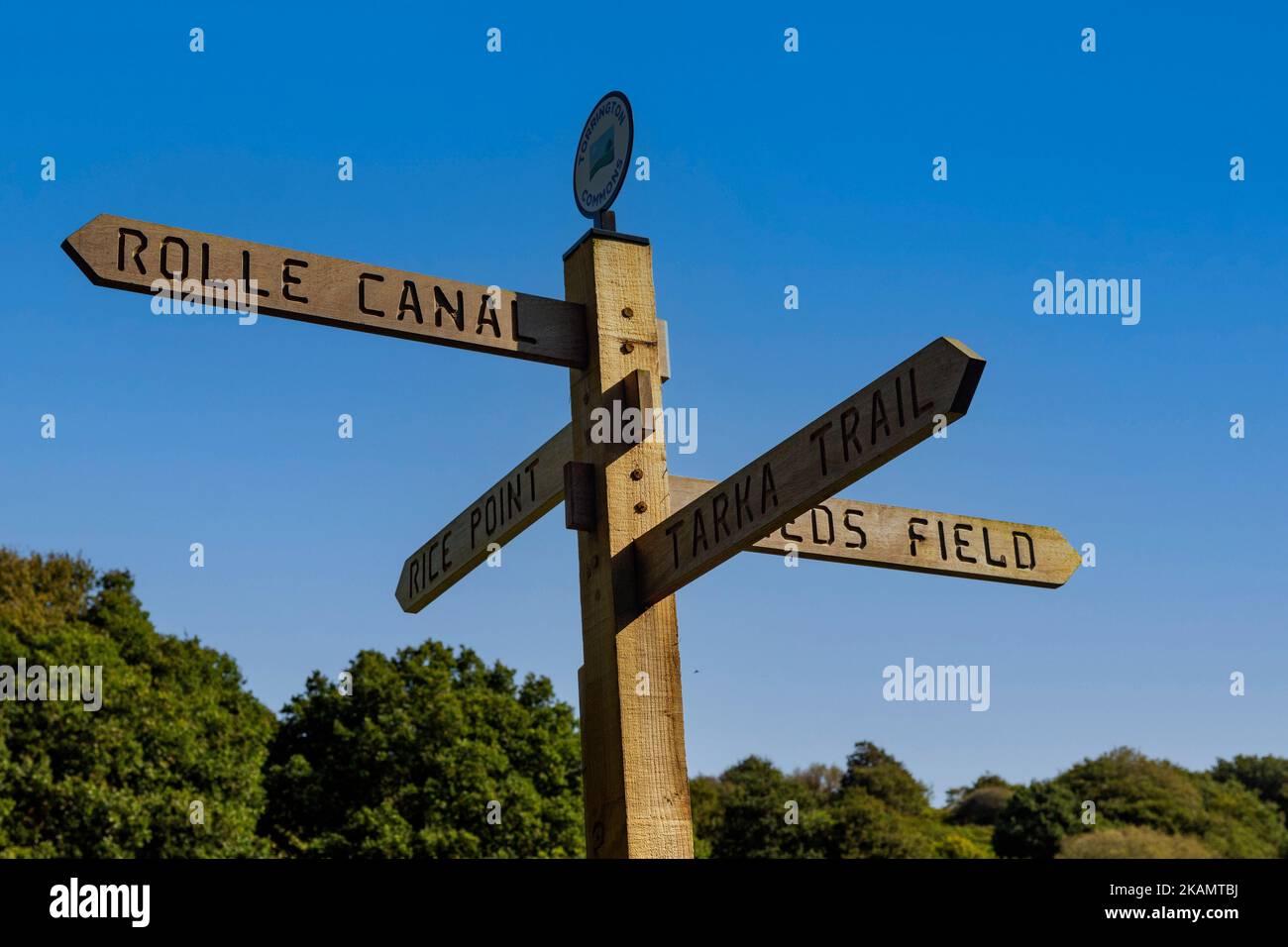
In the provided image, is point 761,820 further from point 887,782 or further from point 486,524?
point 486,524

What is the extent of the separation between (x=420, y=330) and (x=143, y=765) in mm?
22519

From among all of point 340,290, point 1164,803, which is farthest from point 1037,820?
point 340,290

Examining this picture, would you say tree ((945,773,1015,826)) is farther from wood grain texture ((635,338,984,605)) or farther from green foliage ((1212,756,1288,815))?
wood grain texture ((635,338,984,605))

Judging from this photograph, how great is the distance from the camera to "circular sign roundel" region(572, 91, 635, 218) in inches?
158

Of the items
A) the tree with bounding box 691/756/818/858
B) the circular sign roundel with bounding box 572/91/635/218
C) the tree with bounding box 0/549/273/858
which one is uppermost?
the circular sign roundel with bounding box 572/91/635/218

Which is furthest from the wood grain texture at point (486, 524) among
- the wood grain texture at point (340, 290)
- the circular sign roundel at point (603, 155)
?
the circular sign roundel at point (603, 155)

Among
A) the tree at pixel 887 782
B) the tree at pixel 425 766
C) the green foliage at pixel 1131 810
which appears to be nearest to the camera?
the tree at pixel 425 766

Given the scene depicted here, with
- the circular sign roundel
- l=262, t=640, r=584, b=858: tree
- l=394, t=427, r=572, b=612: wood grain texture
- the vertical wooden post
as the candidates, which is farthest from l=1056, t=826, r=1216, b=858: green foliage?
the vertical wooden post

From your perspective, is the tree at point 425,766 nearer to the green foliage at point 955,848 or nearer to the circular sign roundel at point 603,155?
the green foliage at point 955,848

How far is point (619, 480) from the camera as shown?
12.2 feet

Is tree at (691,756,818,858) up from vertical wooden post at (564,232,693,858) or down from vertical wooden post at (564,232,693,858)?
down

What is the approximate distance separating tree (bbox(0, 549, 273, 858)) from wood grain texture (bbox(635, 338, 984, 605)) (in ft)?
66.6

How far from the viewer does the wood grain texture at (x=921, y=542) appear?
3.85m
